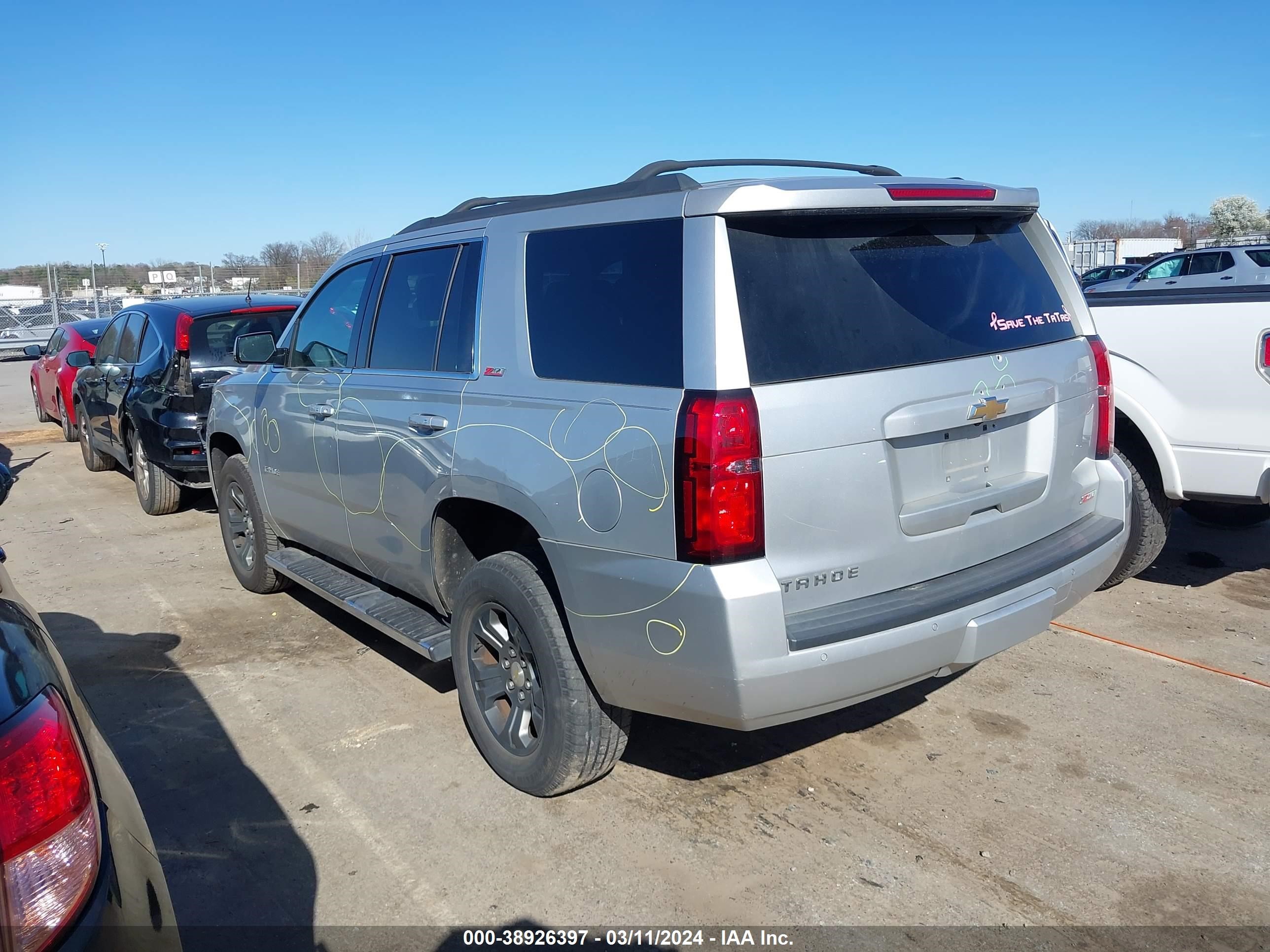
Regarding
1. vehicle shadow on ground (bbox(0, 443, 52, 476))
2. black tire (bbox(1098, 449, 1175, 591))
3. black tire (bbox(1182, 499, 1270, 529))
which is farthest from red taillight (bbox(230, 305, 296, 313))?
black tire (bbox(1182, 499, 1270, 529))

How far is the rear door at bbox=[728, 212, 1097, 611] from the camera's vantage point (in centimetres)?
284

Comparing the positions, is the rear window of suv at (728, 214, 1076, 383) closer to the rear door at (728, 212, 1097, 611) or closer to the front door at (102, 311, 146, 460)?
the rear door at (728, 212, 1097, 611)

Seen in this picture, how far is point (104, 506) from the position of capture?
891 centimetres

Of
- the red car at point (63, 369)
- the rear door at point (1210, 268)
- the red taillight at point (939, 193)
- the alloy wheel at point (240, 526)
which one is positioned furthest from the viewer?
the rear door at point (1210, 268)

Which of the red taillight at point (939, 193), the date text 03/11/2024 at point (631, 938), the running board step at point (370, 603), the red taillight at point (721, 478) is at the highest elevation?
the red taillight at point (939, 193)

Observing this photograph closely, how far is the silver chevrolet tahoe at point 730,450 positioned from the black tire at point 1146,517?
1.67m

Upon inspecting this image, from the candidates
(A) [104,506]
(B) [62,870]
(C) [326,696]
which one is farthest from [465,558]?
(A) [104,506]

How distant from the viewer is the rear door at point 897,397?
2844mm

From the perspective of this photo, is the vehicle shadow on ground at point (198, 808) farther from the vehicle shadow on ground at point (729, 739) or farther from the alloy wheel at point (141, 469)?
the alloy wheel at point (141, 469)

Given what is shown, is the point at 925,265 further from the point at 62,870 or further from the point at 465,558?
the point at 62,870

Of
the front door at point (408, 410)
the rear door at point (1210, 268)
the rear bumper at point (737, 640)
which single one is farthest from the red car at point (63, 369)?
the rear door at point (1210, 268)

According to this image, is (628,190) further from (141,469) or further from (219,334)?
(141,469)

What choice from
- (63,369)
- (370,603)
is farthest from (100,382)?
(370,603)

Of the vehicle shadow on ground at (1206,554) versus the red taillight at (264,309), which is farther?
the red taillight at (264,309)
